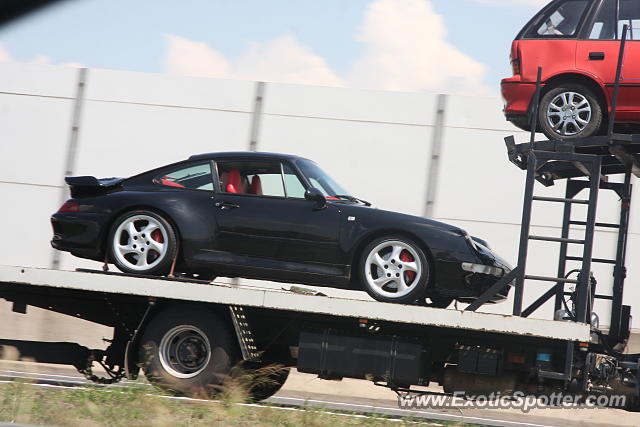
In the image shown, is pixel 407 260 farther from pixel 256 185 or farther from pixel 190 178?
pixel 190 178

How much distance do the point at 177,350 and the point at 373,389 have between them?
3.14m

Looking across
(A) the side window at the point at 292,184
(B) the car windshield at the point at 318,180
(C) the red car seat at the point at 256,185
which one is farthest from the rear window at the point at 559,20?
(C) the red car seat at the point at 256,185

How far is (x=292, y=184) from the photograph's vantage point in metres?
8.16

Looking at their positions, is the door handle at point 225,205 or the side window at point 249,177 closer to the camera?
the door handle at point 225,205

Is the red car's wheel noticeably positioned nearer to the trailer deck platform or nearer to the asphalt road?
the trailer deck platform

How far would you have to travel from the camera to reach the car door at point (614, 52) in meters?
8.21

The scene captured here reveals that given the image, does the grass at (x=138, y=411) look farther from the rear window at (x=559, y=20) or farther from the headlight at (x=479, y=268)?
the rear window at (x=559, y=20)

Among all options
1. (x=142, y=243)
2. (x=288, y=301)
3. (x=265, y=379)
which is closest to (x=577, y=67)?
(x=288, y=301)

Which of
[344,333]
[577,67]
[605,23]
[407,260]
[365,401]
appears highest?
[605,23]

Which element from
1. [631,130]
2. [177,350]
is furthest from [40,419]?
[631,130]

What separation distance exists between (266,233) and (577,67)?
11.2 feet

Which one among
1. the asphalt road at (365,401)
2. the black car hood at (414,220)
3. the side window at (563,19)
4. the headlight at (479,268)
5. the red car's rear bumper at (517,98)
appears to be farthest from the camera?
the asphalt road at (365,401)

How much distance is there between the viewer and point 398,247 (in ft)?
25.5

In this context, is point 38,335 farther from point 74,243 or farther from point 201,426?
point 201,426
